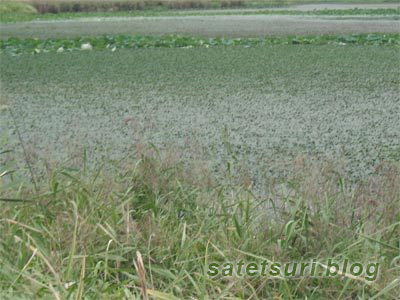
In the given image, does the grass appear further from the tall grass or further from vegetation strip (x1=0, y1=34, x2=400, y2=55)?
vegetation strip (x1=0, y1=34, x2=400, y2=55)

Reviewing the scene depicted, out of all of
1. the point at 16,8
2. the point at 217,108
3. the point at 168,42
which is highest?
the point at 217,108

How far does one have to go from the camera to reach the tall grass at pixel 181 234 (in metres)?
1.38

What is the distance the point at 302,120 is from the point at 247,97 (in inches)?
23.7

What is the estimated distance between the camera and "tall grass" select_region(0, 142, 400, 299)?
1.38 metres

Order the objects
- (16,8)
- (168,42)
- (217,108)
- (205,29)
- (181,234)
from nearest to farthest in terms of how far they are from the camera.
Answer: (181,234)
(217,108)
(168,42)
(205,29)
(16,8)

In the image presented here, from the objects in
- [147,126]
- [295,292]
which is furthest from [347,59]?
[295,292]

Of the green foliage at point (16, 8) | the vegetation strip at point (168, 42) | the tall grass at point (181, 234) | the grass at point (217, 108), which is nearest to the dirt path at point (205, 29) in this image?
the vegetation strip at point (168, 42)

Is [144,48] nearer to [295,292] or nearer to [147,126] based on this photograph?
[147,126]

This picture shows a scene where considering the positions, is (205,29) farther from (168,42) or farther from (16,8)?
(16,8)

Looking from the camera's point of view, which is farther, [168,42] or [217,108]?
[168,42]

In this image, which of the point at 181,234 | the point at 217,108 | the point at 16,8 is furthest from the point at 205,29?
the point at 181,234

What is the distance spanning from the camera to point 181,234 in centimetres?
163

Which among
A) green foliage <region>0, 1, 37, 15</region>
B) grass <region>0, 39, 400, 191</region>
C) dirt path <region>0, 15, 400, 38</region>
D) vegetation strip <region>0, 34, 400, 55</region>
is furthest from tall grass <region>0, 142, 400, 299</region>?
green foliage <region>0, 1, 37, 15</region>

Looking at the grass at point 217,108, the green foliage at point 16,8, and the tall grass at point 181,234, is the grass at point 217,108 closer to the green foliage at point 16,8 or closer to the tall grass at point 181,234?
the tall grass at point 181,234
